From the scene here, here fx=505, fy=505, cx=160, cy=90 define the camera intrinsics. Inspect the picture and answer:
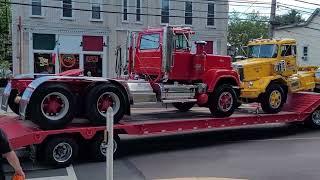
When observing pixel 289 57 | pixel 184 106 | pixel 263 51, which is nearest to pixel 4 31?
pixel 184 106

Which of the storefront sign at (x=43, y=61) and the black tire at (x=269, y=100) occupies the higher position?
the storefront sign at (x=43, y=61)

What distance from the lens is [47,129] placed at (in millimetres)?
10000

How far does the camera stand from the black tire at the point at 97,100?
10.6 m

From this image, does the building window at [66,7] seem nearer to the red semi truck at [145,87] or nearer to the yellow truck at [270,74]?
the yellow truck at [270,74]

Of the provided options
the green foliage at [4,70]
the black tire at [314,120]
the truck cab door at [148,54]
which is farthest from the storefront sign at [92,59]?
the truck cab door at [148,54]

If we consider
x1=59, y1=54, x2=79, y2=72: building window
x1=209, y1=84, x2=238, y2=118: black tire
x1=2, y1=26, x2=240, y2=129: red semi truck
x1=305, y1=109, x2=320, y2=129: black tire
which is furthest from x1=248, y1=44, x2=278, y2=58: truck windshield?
x1=59, y1=54, x2=79, y2=72: building window

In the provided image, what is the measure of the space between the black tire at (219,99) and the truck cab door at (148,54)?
5.44 feet

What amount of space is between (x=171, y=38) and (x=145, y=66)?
1.46 metres

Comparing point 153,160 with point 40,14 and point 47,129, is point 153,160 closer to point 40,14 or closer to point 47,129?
point 47,129

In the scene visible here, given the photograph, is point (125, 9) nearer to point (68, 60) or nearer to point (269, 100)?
point (68, 60)

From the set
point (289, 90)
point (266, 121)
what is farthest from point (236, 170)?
point (289, 90)

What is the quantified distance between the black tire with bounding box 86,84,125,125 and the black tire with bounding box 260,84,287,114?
208 inches

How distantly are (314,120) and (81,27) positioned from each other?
21131 millimetres

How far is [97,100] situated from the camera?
1068cm
